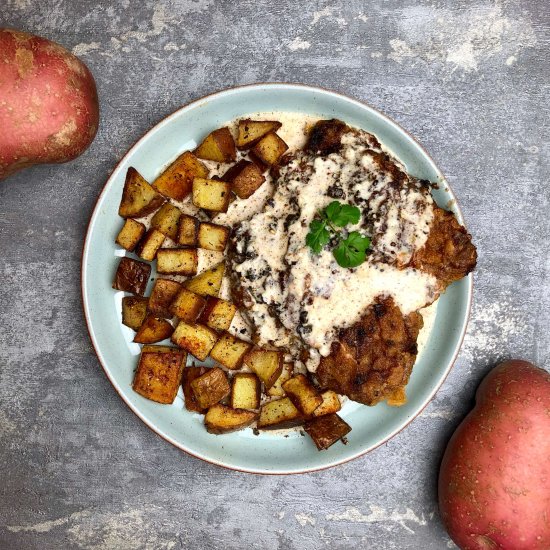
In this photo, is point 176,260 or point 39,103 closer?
point 39,103

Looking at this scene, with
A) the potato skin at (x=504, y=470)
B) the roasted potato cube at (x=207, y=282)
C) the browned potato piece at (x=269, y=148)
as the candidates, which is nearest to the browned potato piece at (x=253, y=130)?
the browned potato piece at (x=269, y=148)

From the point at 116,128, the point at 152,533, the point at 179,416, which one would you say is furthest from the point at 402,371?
the point at 116,128

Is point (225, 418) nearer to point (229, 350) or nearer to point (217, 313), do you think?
point (229, 350)

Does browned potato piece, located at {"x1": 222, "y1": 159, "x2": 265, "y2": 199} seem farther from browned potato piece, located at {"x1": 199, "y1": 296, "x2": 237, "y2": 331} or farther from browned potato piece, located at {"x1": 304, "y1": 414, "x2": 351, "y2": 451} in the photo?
browned potato piece, located at {"x1": 304, "y1": 414, "x2": 351, "y2": 451}

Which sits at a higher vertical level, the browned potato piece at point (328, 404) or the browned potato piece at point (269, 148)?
the browned potato piece at point (269, 148)

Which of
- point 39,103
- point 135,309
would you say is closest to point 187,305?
point 135,309

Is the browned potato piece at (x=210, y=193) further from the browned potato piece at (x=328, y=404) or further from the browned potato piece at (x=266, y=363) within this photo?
the browned potato piece at (x=328, y=404)
